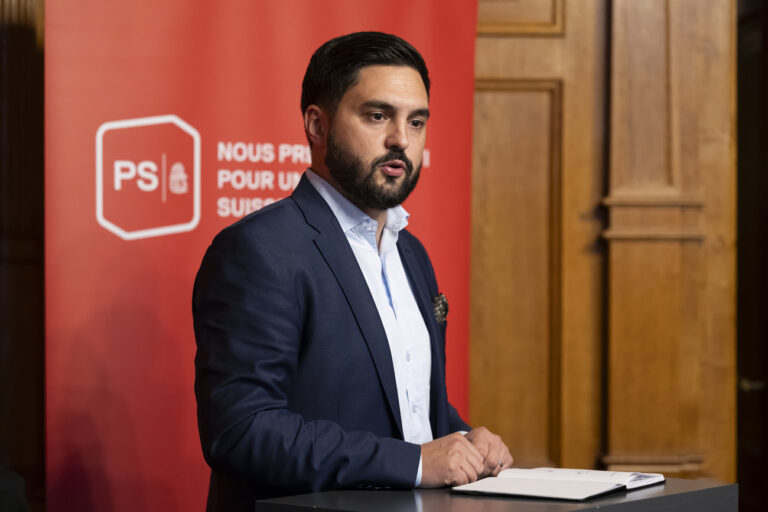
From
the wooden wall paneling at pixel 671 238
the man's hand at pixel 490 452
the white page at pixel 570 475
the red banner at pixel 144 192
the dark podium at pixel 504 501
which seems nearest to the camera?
the dark podium at pixel 504 501

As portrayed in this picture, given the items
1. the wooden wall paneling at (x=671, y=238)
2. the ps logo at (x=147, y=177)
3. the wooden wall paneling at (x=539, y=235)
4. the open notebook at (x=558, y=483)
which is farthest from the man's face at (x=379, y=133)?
the wooden wall paneling at (x=671, y=238)

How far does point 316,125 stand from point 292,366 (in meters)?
0.53

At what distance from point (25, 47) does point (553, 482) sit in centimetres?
296

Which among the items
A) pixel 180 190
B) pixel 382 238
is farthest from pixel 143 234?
pixel 382 238

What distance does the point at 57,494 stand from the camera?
2748mm

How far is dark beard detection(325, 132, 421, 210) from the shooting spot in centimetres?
181

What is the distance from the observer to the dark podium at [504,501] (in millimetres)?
1282

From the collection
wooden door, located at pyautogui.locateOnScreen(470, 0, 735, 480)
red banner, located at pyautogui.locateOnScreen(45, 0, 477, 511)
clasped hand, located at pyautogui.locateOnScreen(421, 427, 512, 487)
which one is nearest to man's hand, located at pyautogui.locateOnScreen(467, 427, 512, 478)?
clasped hand, located at pyautogui.locateOnScreen(421, 427, 512, 487)

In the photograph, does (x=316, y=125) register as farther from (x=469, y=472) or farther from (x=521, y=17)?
(x=521, y=17)

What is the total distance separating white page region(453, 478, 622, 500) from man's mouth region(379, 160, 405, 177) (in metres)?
0.62

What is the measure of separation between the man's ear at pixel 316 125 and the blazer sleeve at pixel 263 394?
11.7 inches

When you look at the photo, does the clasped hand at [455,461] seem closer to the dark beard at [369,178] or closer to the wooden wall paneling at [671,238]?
the dark beard at [369,178]

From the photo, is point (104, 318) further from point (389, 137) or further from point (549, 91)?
point (549, 91)

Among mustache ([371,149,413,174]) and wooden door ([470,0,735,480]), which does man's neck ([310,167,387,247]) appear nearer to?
mustache ([371,149,413,174])
